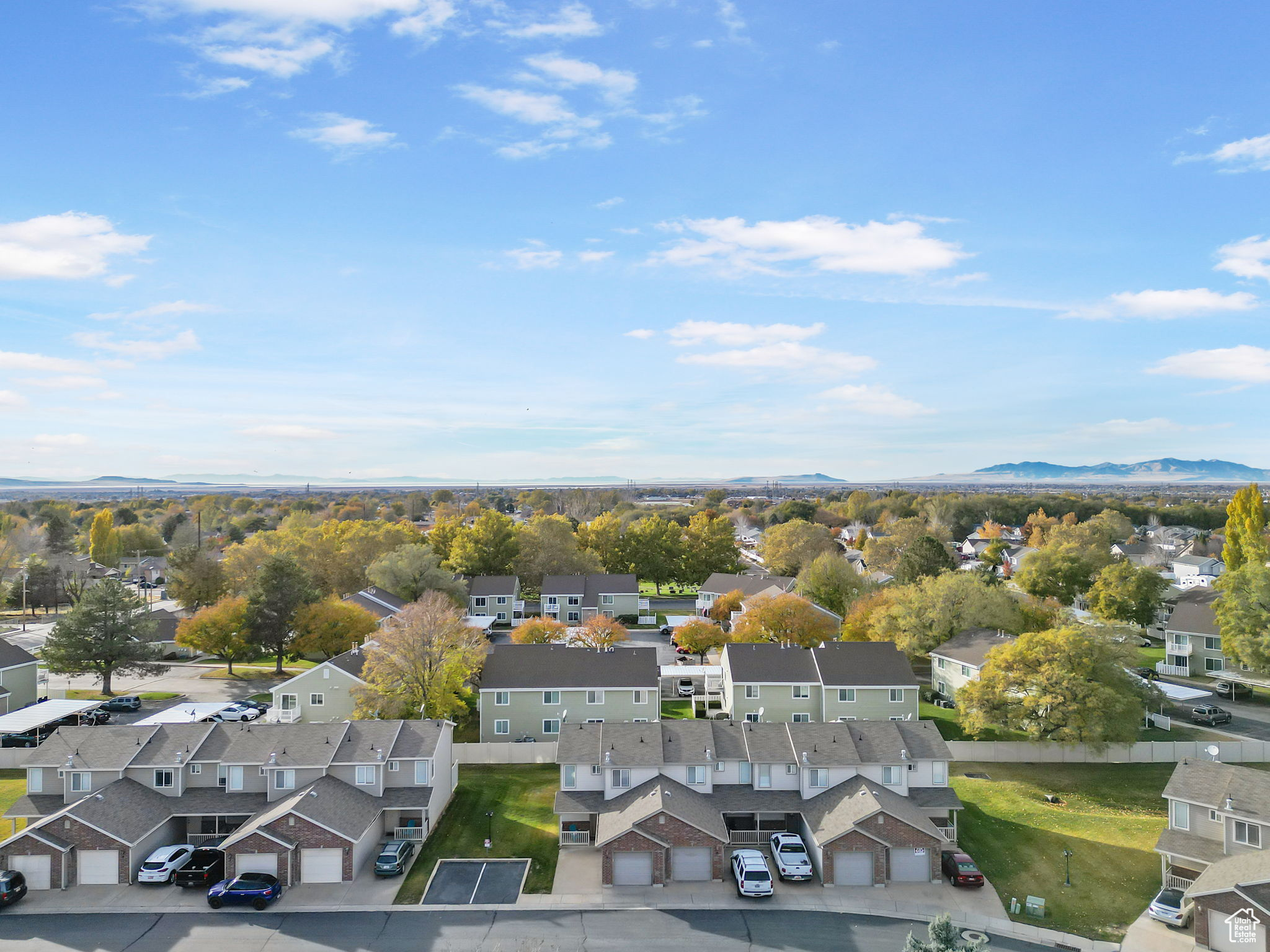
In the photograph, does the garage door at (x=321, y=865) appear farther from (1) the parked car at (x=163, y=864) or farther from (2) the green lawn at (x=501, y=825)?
(1) the parked car at (x=163, y=864)

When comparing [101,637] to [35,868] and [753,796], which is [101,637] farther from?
[753,796]

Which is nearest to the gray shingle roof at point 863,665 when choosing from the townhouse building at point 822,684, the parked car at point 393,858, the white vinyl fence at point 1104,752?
the townhouse building at point 822,684

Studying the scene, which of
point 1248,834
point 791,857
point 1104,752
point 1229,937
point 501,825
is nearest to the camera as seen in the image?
point 1229,937

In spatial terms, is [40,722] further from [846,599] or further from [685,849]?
[846,599]

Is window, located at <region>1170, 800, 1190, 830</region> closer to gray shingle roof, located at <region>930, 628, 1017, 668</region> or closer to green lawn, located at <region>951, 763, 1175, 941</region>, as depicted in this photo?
green lawn, located at <region>951, 763, 1175, 941</region>

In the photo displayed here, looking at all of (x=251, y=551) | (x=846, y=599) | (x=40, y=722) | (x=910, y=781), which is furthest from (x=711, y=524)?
(x=40, y=722)

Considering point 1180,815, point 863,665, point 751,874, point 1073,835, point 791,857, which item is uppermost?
point 863,665

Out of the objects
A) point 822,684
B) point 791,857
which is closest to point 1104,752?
point 822,684
